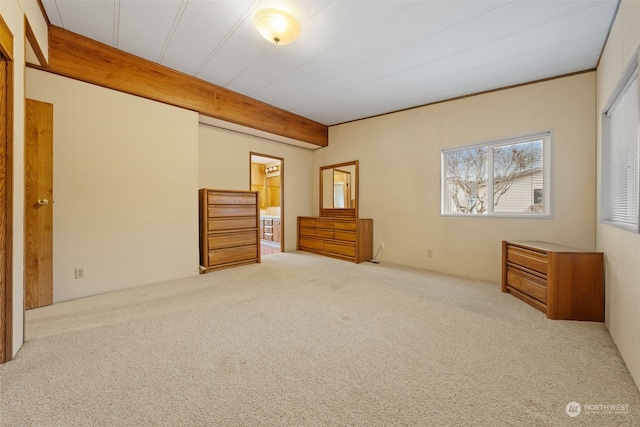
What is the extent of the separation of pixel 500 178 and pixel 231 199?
3.96 m

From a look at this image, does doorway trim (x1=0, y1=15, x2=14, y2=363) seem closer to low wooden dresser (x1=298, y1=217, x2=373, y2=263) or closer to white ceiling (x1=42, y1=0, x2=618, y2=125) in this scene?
white ceiling (x1=42, y1=0, x2=618, y2=125)

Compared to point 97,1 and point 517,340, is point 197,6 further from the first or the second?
point 517,340

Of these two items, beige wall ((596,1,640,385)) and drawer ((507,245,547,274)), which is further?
drawer ((507,245,547,274))

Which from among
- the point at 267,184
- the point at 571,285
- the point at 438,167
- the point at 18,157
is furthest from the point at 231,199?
the point at 267,184

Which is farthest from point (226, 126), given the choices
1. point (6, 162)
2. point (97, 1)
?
point (6, 162)

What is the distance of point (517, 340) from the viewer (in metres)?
1.90

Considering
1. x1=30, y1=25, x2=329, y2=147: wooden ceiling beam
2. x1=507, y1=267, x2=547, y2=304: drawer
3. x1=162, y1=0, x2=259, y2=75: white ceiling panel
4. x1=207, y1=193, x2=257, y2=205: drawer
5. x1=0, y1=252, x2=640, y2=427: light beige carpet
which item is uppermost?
x1=162, y1=0, x2=259, y2=75: white ceiling panel

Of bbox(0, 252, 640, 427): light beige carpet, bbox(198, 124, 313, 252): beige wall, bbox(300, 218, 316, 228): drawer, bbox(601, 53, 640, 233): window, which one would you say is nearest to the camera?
bbox(0, 252, 640, 427): light beige carpet

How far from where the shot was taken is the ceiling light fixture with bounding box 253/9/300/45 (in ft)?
7.14

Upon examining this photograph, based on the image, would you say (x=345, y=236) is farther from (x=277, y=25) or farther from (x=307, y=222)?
(x=277, y=25)

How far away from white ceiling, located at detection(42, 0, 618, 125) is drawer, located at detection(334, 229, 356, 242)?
2.41m

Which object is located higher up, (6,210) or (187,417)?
(6,210)

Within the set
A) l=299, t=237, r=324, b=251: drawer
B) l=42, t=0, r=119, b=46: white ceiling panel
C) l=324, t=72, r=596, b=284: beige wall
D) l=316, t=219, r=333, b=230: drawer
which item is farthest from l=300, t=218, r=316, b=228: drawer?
l=42, t=0, r=119, b=46: white ceiling panel

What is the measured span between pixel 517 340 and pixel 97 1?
4.36 m
